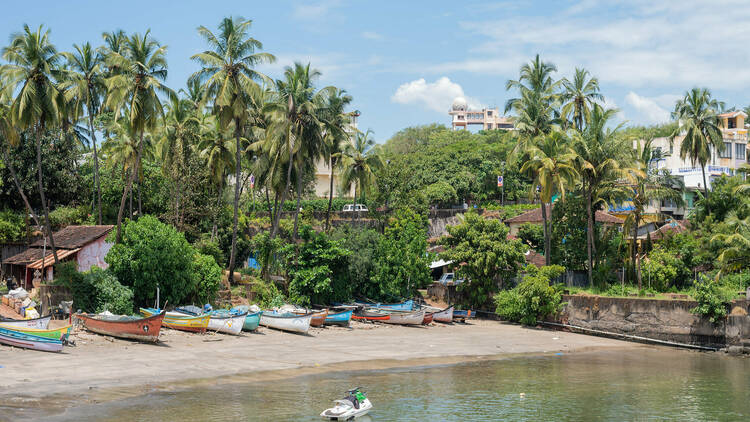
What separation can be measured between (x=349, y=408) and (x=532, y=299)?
23817mm

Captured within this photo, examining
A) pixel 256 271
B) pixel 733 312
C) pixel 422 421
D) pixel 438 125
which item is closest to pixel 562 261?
pixel 733 312

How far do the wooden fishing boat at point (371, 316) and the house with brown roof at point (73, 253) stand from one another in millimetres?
14297

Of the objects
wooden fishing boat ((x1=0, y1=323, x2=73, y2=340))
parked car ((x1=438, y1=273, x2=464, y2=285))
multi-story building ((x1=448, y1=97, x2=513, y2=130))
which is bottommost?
wooden fishing boat ((x1=0, y1=323, x2=73, y2=340))

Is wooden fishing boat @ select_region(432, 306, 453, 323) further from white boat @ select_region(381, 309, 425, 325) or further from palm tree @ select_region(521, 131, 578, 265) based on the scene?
palm tree @ select_region(521, 131, 578, 265)

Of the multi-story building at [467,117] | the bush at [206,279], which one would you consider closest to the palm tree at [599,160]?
the bush at [206,279]

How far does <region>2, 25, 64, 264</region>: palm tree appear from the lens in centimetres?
3656

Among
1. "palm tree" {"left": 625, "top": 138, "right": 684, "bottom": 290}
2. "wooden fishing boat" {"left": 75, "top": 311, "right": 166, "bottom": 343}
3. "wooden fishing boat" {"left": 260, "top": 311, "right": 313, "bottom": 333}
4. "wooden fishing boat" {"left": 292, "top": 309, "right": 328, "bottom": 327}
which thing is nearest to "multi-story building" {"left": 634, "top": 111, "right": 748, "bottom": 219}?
"palm tree" {"left": 625, "top": 138, "right": 684, "bottom": 290}

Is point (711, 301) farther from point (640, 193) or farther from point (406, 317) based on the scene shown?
point (406, 317)

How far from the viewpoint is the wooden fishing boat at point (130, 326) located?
1205 inches

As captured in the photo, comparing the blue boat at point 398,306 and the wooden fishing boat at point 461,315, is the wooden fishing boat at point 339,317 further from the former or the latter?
the wooden fishing boat at point 461,315

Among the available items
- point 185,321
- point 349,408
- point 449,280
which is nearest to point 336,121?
point 449,280

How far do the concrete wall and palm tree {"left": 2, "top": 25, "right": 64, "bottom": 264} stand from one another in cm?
3088

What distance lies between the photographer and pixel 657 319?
41438mm

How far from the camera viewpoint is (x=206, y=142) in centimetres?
5016
